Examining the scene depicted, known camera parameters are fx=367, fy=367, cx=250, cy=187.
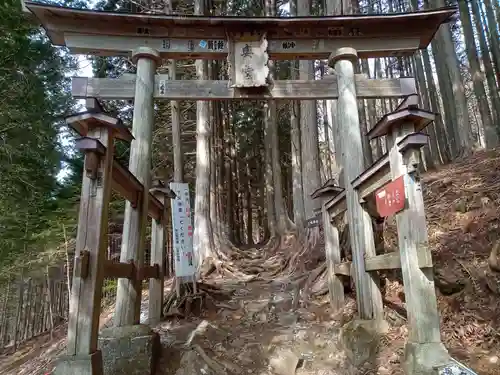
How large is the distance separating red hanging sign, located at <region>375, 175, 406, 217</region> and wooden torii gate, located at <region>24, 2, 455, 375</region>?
3.77 ft

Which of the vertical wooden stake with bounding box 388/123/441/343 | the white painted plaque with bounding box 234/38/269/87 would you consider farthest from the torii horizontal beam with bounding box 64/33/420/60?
the vertical wooden stake with bounding box 388/123/441/343

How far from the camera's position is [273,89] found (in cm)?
532

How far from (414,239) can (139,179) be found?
3.29m

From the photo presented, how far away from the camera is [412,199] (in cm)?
324

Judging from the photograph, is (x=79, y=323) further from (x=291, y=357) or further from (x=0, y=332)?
(x=0, y=332)

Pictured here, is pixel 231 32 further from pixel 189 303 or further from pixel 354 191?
pixel 189 303

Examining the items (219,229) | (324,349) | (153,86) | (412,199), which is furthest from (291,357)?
(219,229)

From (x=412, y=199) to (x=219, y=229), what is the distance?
25.4ft

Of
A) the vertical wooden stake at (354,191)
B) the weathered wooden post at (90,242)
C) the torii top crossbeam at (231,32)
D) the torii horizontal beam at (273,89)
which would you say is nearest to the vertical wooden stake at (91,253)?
the weathered wooden post at (90,242)

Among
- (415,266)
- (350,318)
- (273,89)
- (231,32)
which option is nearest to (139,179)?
(273,89)

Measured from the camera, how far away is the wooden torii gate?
5023 millimetres

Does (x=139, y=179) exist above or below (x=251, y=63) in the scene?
below

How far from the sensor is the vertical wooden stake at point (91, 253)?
317cm

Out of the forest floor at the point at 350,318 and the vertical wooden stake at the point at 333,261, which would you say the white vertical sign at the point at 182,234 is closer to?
the forest floor at the point at 350,318
